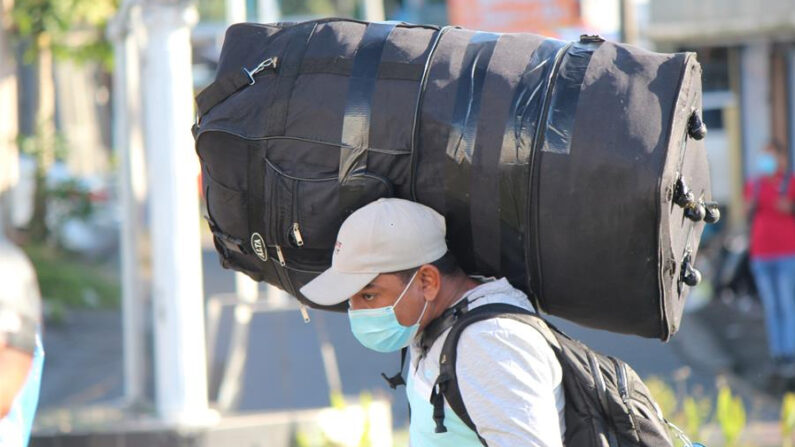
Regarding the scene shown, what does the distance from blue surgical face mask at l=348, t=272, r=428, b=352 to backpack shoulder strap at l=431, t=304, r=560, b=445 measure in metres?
0.18

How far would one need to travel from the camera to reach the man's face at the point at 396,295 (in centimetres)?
256

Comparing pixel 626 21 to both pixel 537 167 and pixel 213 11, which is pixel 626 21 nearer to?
pixel 537 167

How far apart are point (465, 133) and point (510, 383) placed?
0.52 m

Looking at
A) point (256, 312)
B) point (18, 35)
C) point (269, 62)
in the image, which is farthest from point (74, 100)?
point (269, 62)

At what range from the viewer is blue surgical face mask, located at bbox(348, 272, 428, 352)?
259 cm

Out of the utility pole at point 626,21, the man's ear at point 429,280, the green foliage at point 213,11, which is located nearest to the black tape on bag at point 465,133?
the man's ear at point 429,280

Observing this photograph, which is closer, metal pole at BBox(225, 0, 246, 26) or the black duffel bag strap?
the black duffel bag strap

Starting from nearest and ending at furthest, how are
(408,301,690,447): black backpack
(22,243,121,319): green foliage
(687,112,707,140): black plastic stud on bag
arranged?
(408,301,690,447): black backpack < (687,112,707,140): black plastic stud on bag < (22,243,121,319): green foliage

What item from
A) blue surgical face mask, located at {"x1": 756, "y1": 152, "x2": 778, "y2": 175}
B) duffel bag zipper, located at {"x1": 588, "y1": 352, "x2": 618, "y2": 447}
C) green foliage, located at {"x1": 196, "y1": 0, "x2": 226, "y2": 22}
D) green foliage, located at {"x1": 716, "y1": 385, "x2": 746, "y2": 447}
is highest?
duffel bag zipper, located at {"x1": 588, "y1": 352, "x2": 618, "y2": 447}

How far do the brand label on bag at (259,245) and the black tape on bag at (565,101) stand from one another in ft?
2.23

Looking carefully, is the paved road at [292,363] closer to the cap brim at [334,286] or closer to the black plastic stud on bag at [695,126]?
the cap brim at [334,286]

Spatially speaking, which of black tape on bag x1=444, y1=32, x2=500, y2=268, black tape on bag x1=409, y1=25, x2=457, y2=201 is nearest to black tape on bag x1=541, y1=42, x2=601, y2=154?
black tape on bag x1=444, y1=32, x2=500, y2=268

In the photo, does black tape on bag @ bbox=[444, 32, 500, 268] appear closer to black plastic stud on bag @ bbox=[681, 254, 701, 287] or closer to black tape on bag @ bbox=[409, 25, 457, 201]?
black tape on bag @ bbox=[409, 25, 457, 201]

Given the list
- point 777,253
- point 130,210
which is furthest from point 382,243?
point 777,253
